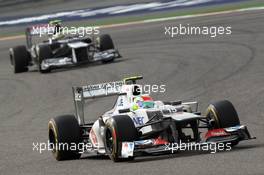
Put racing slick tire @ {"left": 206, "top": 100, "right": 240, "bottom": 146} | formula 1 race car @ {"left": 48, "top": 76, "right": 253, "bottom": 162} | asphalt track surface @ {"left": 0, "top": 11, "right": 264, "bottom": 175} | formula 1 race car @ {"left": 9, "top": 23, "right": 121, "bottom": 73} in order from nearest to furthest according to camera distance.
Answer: asphalt track surface @ {"left": 0, "top": 11, "right": 264, "bottom": 175} < formula 1 race car @ {"left": 48, "top": 76, "right": 253, "bottom": 162} < racing slick tire @ {"left": 206, "top": 100, "right": 240, "bottom": 146} < formula 1 race car @ {"left": 9, "top": 23, "right": 121, "bottom": 73}

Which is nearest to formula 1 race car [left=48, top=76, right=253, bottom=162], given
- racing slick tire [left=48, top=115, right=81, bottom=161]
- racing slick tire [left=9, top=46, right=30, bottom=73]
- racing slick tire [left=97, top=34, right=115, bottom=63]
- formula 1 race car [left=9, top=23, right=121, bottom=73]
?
racing slick tire [left=48, top=115, right=81, bottom=161]

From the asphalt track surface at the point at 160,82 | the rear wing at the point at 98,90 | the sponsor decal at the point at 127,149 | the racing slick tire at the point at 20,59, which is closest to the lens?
the asphalt track surface at the point at 160,82

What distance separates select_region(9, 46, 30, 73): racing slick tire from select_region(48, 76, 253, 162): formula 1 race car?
11927 mm

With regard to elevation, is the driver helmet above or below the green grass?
above

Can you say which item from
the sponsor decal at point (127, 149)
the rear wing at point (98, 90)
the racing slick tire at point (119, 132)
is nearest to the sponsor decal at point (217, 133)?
the racing slick tire at point (119, 132)

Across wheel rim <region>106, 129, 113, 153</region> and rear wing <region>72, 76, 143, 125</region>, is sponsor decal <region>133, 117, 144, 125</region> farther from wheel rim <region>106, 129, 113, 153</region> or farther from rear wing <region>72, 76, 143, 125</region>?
rear wing <region>72, 76, 143, 125</region>

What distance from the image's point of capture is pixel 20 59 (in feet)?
77.0

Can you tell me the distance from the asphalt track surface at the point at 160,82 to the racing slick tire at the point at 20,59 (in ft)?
0.89

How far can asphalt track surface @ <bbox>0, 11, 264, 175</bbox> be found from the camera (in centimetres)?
958

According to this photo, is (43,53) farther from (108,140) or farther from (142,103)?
(108,140)

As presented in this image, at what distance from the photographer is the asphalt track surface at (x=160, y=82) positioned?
31.4 ft

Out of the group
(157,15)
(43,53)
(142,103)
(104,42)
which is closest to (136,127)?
(142,103)

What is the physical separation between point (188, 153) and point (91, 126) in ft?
4.98

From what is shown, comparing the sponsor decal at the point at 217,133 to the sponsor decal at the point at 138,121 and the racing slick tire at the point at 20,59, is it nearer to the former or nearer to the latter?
the sponsor decal at the point at 138,121
